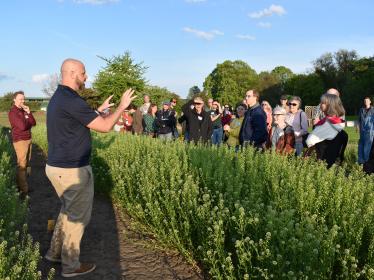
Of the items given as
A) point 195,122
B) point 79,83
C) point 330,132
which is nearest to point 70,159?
point 79,83

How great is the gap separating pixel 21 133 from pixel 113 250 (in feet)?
13.0

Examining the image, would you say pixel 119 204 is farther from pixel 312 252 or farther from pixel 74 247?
pixel 312 252

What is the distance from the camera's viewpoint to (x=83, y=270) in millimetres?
4293

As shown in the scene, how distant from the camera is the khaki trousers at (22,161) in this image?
7.73 meters

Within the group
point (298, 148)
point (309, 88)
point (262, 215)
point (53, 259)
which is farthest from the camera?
point (309, 88)

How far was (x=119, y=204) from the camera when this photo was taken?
268 inches

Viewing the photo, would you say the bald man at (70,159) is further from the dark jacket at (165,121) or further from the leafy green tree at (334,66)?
the leafy green tree at (334,66)

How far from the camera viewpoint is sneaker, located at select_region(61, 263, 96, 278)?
419cm

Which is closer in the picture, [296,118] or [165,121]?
[296,118]

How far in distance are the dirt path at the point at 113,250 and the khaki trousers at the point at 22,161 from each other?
72cm

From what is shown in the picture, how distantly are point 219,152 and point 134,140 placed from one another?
2.75 metres

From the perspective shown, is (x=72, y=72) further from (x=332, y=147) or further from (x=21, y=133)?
(x=21, y=133)

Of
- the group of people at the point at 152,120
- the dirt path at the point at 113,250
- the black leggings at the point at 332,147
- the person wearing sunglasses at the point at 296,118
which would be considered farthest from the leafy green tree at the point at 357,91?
the dirt path at the point at 113,250

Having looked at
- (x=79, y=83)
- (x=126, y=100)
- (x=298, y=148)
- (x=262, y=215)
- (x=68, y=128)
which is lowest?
(x=262, y=215)
